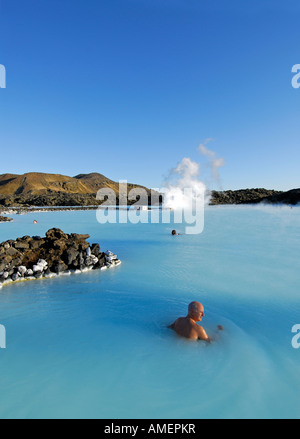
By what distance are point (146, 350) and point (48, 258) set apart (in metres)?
5.18

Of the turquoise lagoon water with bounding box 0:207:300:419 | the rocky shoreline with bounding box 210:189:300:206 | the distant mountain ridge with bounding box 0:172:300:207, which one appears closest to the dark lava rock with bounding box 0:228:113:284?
the turquoise lagoon water with bounding box 0:207:300:419

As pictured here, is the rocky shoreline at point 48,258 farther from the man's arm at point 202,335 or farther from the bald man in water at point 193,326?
the man's arm at point 202,335

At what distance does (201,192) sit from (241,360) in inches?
2015

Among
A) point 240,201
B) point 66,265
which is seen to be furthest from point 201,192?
point 66,265

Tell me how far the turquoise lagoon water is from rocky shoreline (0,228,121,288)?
18.4 inches

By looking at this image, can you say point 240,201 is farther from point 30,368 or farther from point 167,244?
point 30,368

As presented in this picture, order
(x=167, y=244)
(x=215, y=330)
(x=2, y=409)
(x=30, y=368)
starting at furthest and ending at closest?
(x=167, y=244) → (x=215, y=330) → (x=30, y=368) → (x=2, y=409)

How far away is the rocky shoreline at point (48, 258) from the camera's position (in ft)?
23.2

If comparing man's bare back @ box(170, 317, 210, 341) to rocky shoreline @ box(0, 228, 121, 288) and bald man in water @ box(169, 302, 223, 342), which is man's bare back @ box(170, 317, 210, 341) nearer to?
bald man in water @ box(169, 302, 223, 342)

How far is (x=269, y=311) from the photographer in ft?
16.9

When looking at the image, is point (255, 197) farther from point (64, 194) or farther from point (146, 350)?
point (146, 350)

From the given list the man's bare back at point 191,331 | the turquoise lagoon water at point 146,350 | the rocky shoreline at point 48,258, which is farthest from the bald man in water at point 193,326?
the rocky shoreline at point 48,258

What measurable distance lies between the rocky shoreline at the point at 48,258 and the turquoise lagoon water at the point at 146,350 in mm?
467
